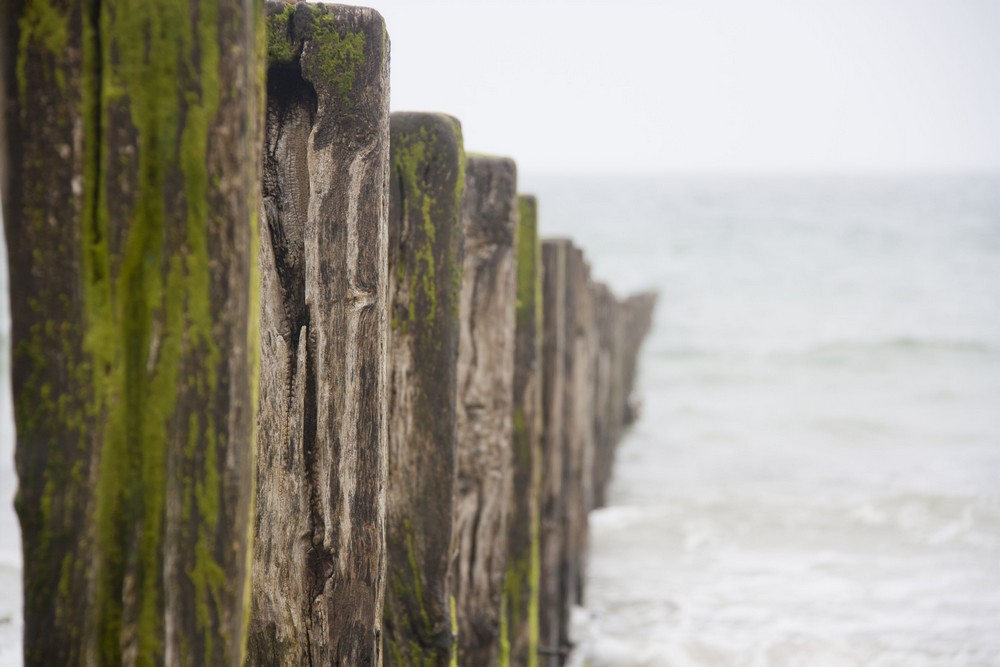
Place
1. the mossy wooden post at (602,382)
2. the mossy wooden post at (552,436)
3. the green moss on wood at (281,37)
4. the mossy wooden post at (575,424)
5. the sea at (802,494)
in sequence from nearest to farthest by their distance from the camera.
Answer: the green moss on wood at (281,37), the mossy wooden post at (552,436), the mossy wooden post at (575,424), the sea at (802,494), the mossy wooden post at (602,382)

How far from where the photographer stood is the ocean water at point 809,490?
4.26m

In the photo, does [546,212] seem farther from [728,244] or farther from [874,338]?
[874,338]

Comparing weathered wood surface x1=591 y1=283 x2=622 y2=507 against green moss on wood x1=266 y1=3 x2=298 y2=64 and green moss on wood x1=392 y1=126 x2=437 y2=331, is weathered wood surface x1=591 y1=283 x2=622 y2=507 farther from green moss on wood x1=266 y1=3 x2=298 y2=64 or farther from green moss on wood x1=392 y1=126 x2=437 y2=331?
green moss on wood x1=266 y1=3 x2=298 y2=64

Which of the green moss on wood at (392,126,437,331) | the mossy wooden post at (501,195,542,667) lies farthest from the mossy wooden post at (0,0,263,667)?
the mossy wooden post at (501,195,542,667)

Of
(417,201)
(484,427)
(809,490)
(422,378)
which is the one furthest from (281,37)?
(809,490)

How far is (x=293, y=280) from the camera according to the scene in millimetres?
1274

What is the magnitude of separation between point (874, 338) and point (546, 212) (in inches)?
1447

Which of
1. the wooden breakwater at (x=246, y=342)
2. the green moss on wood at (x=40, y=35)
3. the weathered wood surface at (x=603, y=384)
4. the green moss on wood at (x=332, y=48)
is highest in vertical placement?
the green moss on wood at (x=332, y=48)

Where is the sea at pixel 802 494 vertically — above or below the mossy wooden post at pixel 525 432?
below

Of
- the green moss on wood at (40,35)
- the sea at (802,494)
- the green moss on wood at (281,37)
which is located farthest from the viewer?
the sea at (802,494)

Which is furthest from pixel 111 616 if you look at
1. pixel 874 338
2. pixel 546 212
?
pixel 546 212

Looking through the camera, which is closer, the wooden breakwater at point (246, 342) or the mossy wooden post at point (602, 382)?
the wooden breakwater at point (246, 342)

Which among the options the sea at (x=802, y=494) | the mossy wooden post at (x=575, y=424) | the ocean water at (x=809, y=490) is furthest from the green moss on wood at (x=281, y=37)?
the ocean water at (x=809, y=490)

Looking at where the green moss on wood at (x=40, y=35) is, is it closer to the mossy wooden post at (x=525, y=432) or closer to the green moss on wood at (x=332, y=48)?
the green moss on wood at (x=332, y=48)
